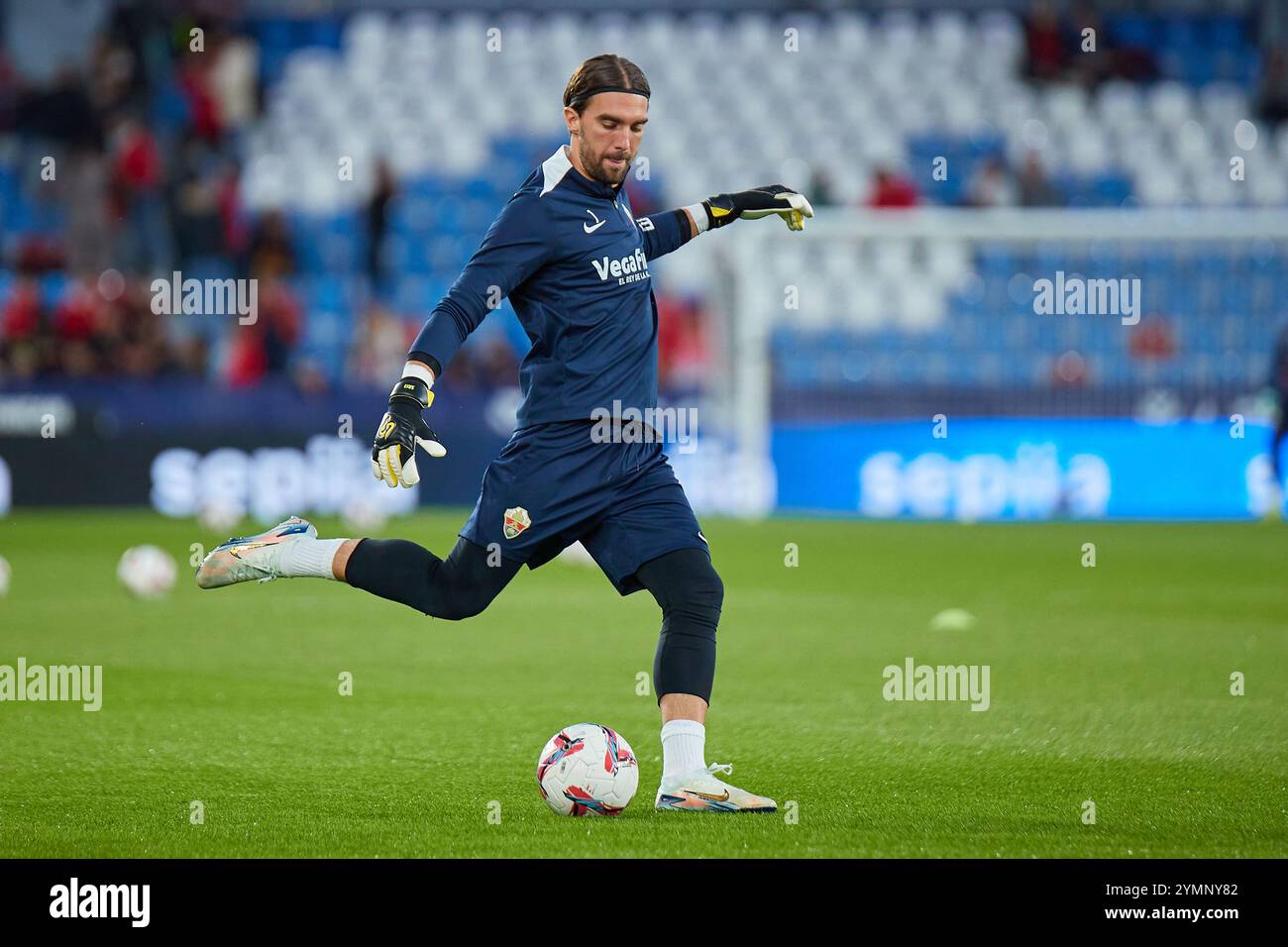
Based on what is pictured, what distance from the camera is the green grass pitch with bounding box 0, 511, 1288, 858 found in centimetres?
529

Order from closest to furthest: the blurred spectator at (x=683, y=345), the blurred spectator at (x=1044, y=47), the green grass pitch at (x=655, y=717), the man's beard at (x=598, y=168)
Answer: the green grass pitch at (x=655, y=717), the man's beard at (x=598, y=168), the blurred spectator at (x=683, y=345), the blurred spectator at (x=1044, y=47)

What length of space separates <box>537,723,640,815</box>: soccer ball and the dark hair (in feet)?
6.39

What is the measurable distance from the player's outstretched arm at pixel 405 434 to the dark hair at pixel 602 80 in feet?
3.18

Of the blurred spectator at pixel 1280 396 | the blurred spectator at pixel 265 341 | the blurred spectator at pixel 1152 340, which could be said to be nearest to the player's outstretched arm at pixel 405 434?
the blurred spectator at pixel 1280 396

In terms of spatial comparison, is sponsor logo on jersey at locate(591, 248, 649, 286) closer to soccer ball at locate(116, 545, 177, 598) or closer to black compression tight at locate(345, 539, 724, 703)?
black compression tight at locate(345, 539, 724, 703)

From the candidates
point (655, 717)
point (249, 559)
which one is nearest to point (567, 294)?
point (249, 559)

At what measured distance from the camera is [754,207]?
677 centimetres

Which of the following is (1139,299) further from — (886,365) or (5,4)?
(5,4)

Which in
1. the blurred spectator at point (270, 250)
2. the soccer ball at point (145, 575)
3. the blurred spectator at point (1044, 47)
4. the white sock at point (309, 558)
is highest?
the blurred spectator at point (1044, 47)

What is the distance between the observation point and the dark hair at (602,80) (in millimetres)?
5719

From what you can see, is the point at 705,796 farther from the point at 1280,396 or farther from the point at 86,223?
the point at 86,223

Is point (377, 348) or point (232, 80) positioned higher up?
point (232, 80)

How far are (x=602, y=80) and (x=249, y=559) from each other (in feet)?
6.28

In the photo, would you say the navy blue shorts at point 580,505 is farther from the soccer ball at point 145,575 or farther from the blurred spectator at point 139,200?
the blurred spectator at point 139,200
